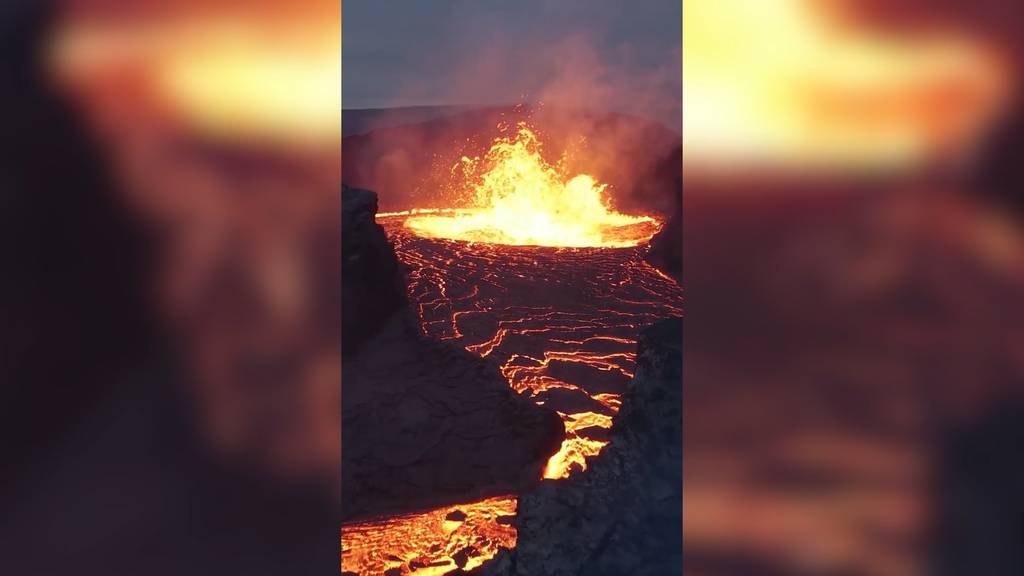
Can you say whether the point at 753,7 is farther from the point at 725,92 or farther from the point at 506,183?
the point at 506,183

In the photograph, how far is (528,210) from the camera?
18.3 feet

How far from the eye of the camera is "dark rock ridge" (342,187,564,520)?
281 cm

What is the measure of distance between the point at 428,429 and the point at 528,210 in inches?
115

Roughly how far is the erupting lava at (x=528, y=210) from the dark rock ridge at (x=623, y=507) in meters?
2.05

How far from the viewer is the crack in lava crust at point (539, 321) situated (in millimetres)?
2830

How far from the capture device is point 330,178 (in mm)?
1049

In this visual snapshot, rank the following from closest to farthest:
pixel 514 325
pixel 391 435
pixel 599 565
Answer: pixel 599 565, pixel 391 435, pixel 514 325

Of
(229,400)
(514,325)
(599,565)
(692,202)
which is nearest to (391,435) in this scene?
(599,565)

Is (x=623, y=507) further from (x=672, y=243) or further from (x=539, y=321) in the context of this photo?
(x=672, y=243)

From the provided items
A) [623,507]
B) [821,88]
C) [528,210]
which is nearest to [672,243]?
[528,210]

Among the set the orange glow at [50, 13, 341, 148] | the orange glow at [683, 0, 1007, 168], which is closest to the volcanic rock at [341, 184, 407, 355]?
the orange glow at [50, 13, 341, 148]

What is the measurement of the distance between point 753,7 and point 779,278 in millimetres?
321

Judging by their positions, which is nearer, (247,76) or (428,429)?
(247,76)

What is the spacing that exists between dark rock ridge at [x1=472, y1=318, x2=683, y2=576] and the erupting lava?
2.05 m
